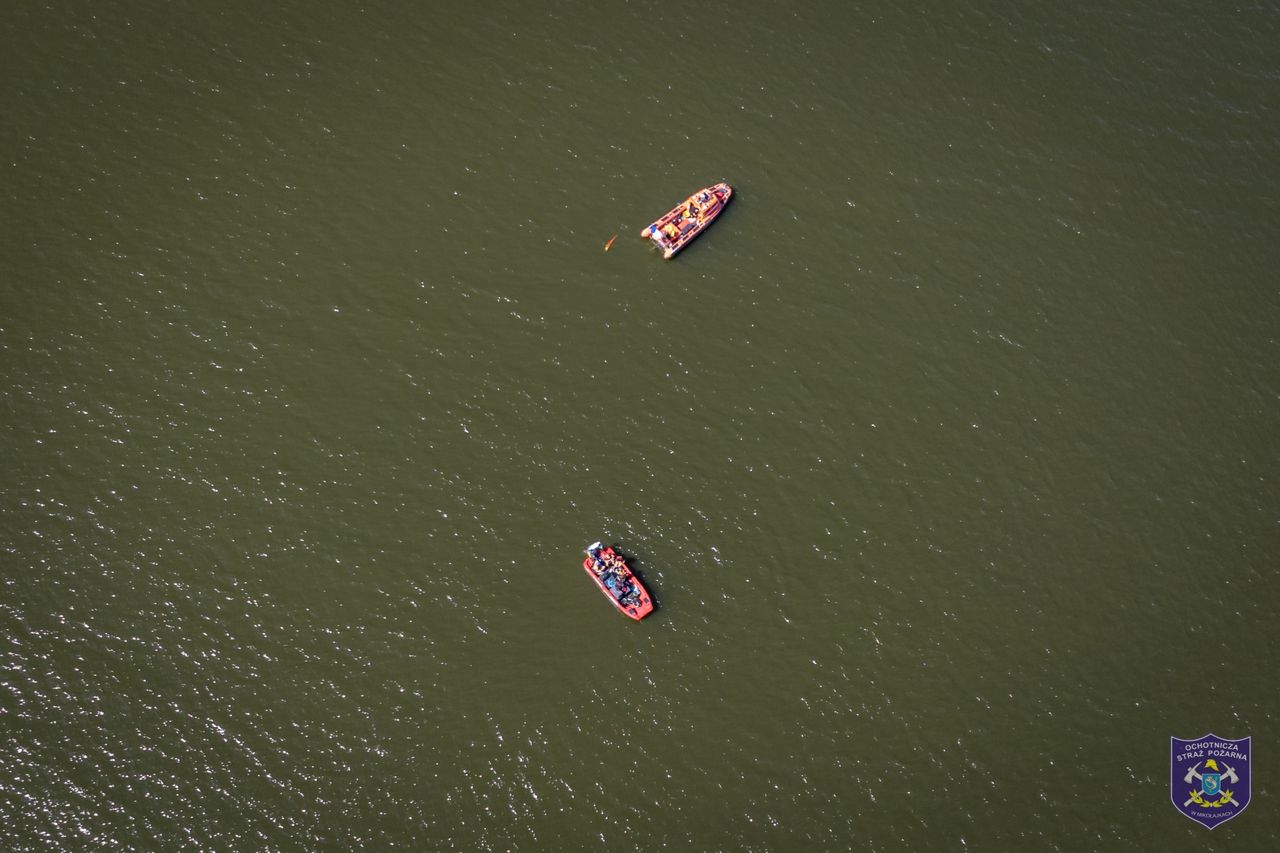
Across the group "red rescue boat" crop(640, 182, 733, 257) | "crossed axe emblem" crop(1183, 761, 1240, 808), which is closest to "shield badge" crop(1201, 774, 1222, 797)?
"crossed axe emblem" crop(1183, 761, 1240, 808)

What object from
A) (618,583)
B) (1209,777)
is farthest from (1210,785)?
(618,583)

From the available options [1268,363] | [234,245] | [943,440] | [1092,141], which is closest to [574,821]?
[943,440]

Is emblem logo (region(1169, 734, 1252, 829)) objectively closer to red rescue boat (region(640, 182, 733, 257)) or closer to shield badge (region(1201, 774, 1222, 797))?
shield badge (region(1201, 774, 1222, 797))

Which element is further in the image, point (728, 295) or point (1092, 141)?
point (1092, 141)

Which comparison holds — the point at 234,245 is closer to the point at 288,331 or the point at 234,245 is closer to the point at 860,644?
the point at 288,331

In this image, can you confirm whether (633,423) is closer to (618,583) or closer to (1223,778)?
(618,583)
